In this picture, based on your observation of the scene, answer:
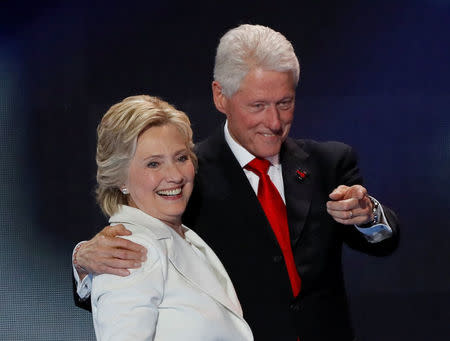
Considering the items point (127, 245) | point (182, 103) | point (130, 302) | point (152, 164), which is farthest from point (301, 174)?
point (182, 103)

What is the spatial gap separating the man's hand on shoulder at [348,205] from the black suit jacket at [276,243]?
24cm

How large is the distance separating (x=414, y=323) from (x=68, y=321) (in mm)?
1920

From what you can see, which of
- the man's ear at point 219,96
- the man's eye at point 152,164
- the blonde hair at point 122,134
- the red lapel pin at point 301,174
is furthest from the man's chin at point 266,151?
the man's eye at point 152,164

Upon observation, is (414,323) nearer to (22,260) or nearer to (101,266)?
(22,260)

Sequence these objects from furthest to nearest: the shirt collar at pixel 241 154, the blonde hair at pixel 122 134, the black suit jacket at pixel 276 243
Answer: the shirt collar at pixel 241 154, the black suit jacket at pixel 276 243, the blonde hair at pixel 122 134

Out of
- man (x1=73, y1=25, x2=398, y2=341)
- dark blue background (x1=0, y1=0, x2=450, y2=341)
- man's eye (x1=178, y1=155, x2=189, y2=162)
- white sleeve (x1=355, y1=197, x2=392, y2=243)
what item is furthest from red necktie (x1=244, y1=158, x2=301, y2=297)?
dark blue background (x1=0, y1=0, x2=450, y2=341)

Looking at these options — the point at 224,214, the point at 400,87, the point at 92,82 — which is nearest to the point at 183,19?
the point at 92,82

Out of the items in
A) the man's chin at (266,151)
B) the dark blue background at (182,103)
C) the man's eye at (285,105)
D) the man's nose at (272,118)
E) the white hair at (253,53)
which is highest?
the white hair at (253,53)

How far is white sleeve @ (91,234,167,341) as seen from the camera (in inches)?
67.6

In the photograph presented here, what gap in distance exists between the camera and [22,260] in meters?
3.88

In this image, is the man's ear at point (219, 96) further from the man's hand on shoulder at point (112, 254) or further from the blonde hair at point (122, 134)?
the man's hand on shoulder at point (112, 254)

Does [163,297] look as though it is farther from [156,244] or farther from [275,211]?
[275,211]

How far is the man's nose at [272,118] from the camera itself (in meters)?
2.29

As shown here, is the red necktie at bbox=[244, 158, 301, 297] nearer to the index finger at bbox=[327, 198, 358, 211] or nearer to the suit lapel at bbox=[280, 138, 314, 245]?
the suit lapel at bbox=[280, 138, 314, 245]
